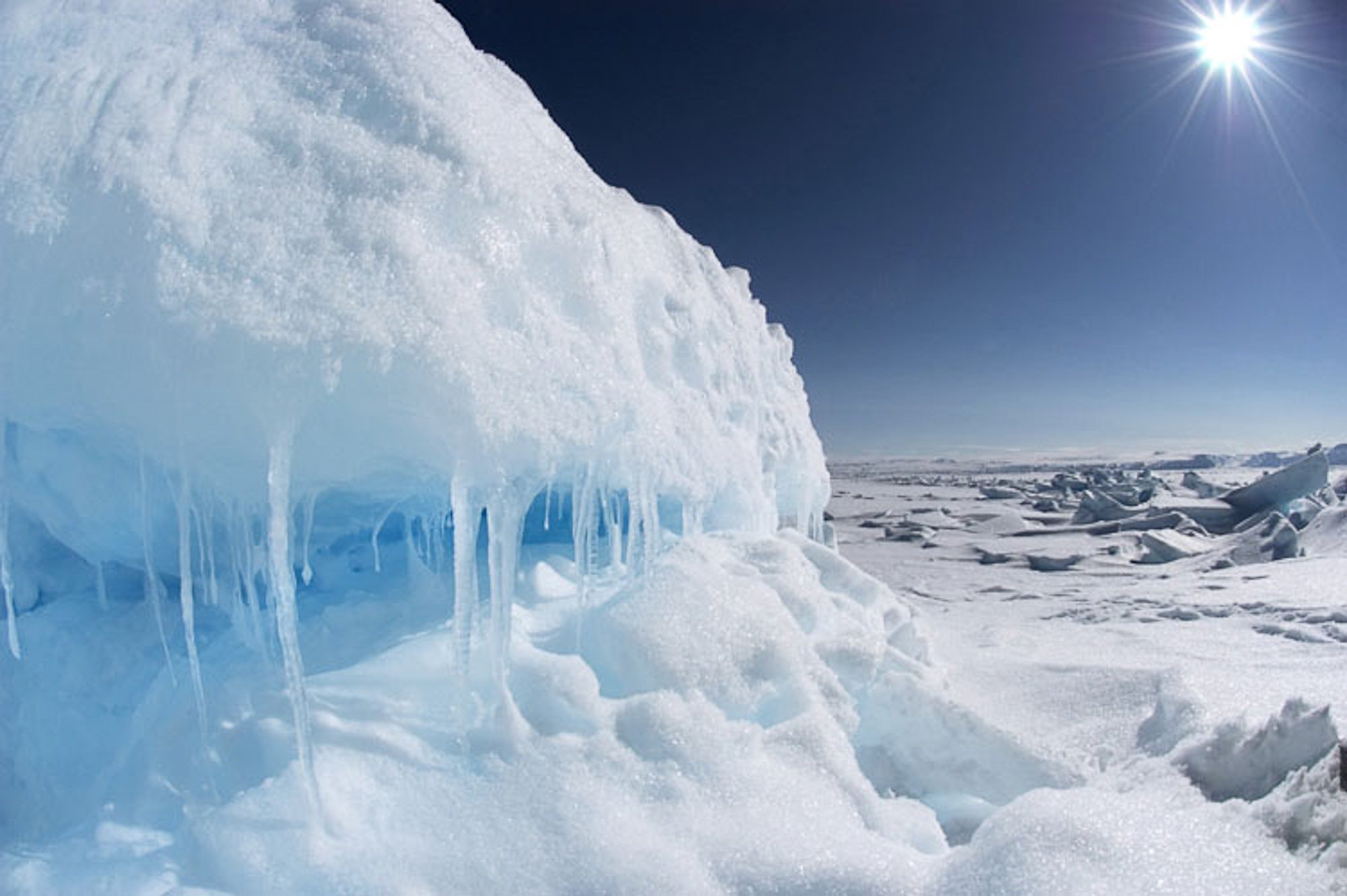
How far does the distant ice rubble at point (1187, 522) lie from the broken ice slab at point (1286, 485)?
0.01 meters

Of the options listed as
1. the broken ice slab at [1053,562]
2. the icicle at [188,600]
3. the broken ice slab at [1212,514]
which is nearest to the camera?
the icicle at [188,600]

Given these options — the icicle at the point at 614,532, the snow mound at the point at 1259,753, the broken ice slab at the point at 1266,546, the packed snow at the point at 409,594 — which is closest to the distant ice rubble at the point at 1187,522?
the broken ice slab at the point at 1266,546

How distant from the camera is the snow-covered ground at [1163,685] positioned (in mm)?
2021

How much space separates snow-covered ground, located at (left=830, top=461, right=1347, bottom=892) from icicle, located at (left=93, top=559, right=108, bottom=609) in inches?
137

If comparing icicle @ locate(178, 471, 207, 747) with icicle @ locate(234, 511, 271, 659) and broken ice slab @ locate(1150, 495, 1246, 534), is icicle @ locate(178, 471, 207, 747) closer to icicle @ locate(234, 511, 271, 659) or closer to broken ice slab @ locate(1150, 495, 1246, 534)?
icicle @ locate(234, 511, 271, 659)

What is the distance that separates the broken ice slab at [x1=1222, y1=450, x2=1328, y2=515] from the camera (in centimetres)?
1153

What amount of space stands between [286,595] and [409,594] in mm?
1133

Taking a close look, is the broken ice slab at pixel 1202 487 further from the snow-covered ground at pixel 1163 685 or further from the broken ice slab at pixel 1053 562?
the broken ice slab at pixel 1053 562

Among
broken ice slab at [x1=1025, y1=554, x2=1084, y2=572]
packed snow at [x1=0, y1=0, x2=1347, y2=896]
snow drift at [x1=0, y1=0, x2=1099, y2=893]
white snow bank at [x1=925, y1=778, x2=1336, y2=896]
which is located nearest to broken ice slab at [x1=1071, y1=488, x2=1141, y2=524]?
broken ice slab at [x1=1025, y1=554, x2=1084, y2=572]

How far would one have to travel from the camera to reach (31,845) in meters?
2.05

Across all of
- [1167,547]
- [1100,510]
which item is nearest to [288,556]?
[1167,547]

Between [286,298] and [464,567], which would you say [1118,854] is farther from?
[286,298]

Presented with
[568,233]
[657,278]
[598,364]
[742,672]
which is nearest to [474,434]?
[598,364]

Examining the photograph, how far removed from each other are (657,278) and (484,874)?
2.55 meters
